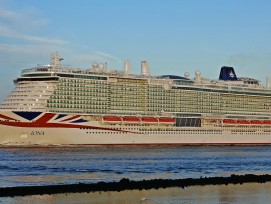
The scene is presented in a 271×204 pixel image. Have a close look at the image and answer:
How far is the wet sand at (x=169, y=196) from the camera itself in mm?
30625

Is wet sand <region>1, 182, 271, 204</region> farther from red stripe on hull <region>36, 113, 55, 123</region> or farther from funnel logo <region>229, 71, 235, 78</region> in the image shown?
funnel logo <region>229, 71, 235, 78</region>

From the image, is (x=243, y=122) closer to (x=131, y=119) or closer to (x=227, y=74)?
(x=227, y=74)

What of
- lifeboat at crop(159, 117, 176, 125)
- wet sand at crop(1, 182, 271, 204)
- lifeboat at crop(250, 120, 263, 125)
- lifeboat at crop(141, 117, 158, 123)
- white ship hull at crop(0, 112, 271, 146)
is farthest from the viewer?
lifeboat at crop(250, 120, 263, 125)

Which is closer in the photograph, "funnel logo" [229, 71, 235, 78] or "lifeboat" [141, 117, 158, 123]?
"lifeboat" [141, 117, 158, 123]

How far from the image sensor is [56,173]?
4656cm

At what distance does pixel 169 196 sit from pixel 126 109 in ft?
215

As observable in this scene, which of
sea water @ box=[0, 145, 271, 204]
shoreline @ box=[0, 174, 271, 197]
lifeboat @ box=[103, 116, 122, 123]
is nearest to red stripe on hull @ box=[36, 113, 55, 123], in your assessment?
lifeboat @ box=[103, 116, 122, 123]

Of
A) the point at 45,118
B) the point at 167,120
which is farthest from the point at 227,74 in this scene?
the point at 45,118

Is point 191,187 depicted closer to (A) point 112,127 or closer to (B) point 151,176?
(B) point 151,176

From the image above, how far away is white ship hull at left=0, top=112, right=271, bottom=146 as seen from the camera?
8631 cm

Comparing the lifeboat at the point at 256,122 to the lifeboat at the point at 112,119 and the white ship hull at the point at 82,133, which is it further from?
the lifeboat at the point at 112,119

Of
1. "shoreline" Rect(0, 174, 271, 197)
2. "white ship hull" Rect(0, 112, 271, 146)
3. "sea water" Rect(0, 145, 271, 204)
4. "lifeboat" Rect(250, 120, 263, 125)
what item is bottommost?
"sea water" Rect(0, 145, 271, 204)

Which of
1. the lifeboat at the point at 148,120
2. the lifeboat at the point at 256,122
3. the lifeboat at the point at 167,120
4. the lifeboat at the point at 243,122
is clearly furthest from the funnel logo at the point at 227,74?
the lifeboat at the point at 148,120

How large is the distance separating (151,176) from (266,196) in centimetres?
1257
